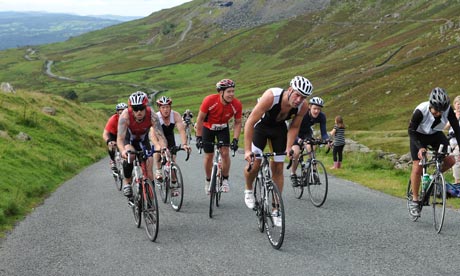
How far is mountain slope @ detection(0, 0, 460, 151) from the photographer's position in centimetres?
5656

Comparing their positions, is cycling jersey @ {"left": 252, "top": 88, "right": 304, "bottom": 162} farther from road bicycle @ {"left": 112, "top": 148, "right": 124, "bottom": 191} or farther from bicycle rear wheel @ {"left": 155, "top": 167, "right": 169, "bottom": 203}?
road bicycle @ {"left": 112, "top": 148, "right": 124, "bottom": 191}

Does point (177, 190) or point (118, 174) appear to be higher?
point (177, 190)

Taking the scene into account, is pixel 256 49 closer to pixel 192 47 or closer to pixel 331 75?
pixel 192 47

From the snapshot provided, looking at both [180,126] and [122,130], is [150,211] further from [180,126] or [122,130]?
[180,126]

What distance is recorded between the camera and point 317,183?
12.2 meters

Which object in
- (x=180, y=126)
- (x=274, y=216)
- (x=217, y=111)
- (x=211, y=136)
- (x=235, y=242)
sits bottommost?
(x=235, y=242)

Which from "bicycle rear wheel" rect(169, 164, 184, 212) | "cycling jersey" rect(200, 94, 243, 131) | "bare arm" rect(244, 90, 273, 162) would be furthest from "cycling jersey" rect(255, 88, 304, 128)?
"bicycle rear wheel" rect(169, 164, 184, 212)

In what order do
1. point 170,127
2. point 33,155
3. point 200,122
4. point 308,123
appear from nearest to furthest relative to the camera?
point 200,122 < point 308,123 < point 170,127 < point 33,155

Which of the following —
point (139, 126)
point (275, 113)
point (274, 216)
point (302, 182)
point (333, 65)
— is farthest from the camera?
point (333, 65)

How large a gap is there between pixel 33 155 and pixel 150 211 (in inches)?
526

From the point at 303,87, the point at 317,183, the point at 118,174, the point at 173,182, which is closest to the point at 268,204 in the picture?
the point at 303,87

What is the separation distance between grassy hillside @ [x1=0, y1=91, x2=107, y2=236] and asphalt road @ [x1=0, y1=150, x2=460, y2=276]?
1.46 m

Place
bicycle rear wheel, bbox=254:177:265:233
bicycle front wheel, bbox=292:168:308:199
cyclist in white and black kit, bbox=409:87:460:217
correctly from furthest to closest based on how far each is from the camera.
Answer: bicycle front wheel, bbox=292:168:308:199
bicycle rear wheel, bbox=254:177:265:233
cyclist in white and black kit, bbox=409:87:460:217

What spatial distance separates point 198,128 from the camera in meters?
11.8
